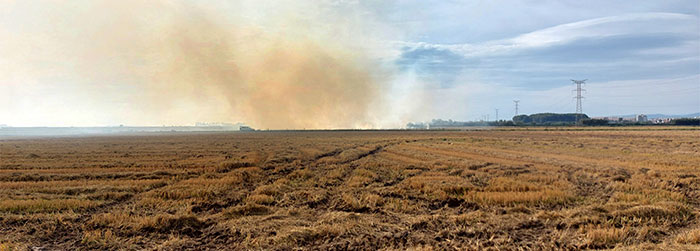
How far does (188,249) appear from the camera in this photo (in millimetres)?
9336

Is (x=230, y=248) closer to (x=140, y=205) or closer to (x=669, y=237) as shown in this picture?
(x=140, y=205)

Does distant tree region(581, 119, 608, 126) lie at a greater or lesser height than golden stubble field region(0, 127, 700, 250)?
greater

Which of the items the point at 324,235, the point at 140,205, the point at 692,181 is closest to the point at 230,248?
the point at 324,235

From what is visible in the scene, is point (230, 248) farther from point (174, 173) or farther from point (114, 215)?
point (174, 173)

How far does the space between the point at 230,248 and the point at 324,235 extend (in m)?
2.56

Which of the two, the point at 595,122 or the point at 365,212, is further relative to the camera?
the point at 595,122

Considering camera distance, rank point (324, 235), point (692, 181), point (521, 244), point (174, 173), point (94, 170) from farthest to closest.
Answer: point (94, 170) → point (174, 173) → point (692, 181) → point (324, 235) → point (521, 244)

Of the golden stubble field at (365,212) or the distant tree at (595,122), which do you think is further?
the distant tree at (595,122)

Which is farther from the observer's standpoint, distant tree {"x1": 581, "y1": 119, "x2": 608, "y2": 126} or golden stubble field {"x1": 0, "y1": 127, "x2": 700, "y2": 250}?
distant tree {"x1": 581, "y1": 119, "x2": 608, "y2": 126}

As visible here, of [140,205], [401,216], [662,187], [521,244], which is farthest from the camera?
[662,187]

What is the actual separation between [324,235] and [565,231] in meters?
6.94

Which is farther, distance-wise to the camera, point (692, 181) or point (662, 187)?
point (692, 181)

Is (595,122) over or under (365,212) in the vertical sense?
over

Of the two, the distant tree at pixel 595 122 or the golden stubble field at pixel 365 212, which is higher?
the distant tree at pixel 595 122
